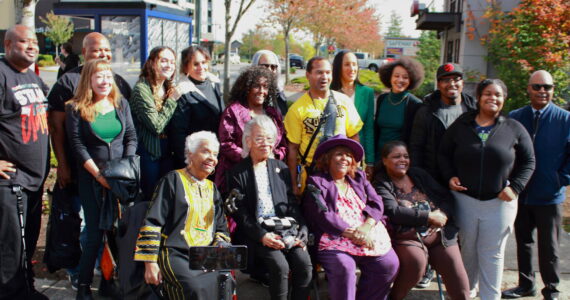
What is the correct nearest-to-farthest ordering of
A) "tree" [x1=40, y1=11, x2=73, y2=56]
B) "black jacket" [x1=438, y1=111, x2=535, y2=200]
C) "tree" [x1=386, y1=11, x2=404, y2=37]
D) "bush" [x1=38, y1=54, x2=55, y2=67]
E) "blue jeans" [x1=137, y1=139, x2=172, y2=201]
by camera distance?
"black jacket" [x1=438, y1=111, x2=535, y2=200] → "blue jeans" [x1=137, y1=139, x2=172, y2=201] → "bush" [x1=38, y1=54, x2=55, y2=67] → "tree" [x1=40, y1=11, x2=73, y2=56] → "tree" [x1=386, y1=11, x2=404, y2=37]

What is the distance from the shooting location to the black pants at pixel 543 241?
4.26 metres

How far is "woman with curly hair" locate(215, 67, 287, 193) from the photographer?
4266mm

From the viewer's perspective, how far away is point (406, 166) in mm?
4191

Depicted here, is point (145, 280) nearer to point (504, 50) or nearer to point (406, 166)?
point (406, 166)

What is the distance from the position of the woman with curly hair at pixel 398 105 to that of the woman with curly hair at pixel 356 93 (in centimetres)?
8

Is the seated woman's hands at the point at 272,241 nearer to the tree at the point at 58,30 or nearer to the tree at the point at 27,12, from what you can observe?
the tree at the point at 27,12

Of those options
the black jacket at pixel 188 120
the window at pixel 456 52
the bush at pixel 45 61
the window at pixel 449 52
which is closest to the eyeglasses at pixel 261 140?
the black jacket at pixel 188 120

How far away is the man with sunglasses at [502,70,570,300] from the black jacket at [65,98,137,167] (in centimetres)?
326

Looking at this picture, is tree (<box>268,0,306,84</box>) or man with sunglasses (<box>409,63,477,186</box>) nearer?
man with sunglasses (<box>409,63,477,186</box>)

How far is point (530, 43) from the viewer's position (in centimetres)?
1228

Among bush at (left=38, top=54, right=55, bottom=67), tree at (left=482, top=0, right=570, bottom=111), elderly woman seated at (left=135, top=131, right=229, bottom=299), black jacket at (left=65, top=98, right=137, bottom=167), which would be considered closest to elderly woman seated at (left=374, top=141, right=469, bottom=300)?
elderly woman seated at (left=135, top=131, right=229, bottom=299)

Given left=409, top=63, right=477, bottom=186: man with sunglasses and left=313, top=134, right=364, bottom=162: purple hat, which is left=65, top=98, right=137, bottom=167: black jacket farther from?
left=409, top=63, right=477, bottom=186: man with sunglasses

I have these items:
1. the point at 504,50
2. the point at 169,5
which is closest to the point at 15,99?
the point at 169,5

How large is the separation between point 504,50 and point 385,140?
9894mm
